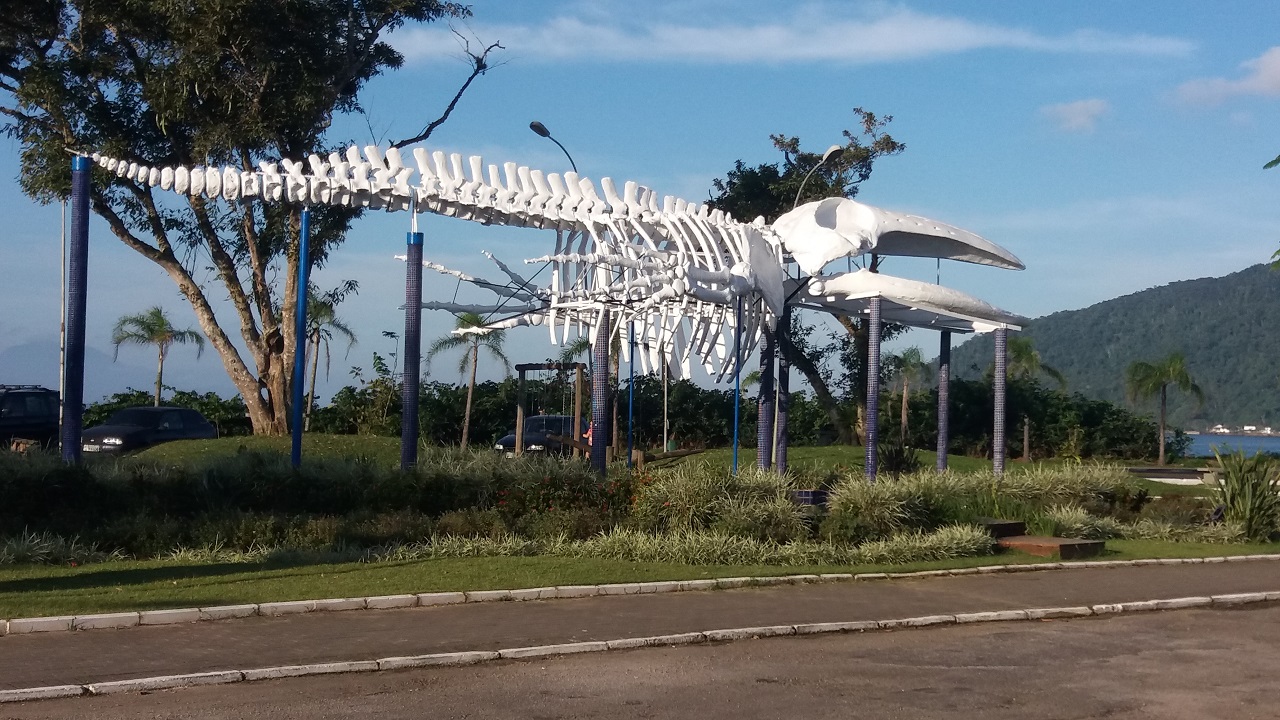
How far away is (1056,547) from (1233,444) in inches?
1370

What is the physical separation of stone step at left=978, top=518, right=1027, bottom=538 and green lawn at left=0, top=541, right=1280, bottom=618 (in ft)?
7.21

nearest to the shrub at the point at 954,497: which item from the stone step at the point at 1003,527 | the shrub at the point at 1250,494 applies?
the stone step at the point at 1003,527

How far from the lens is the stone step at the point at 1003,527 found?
15.8m

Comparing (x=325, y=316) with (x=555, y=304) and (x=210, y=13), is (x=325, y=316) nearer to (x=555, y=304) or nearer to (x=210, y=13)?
(x=210, y=13)

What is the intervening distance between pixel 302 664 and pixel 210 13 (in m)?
19.7

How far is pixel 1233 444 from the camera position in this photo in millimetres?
45469

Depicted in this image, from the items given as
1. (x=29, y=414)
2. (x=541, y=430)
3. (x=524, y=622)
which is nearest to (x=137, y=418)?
(x=29, y=414)

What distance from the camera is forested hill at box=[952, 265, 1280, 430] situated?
134 m

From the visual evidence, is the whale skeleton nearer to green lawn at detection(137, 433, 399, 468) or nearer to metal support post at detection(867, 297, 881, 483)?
metal support post at detection(867, 297, 881, 483)

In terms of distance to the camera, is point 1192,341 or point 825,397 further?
point 1192,341

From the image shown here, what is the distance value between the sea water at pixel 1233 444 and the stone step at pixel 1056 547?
461 cm

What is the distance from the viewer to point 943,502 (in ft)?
53.1

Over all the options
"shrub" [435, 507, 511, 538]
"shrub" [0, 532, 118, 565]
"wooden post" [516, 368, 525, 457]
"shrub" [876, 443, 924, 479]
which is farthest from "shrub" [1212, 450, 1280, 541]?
"shrub" [0, 532, 118, 565]

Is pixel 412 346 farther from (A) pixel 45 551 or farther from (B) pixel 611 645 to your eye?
(B) pixel 611 645
